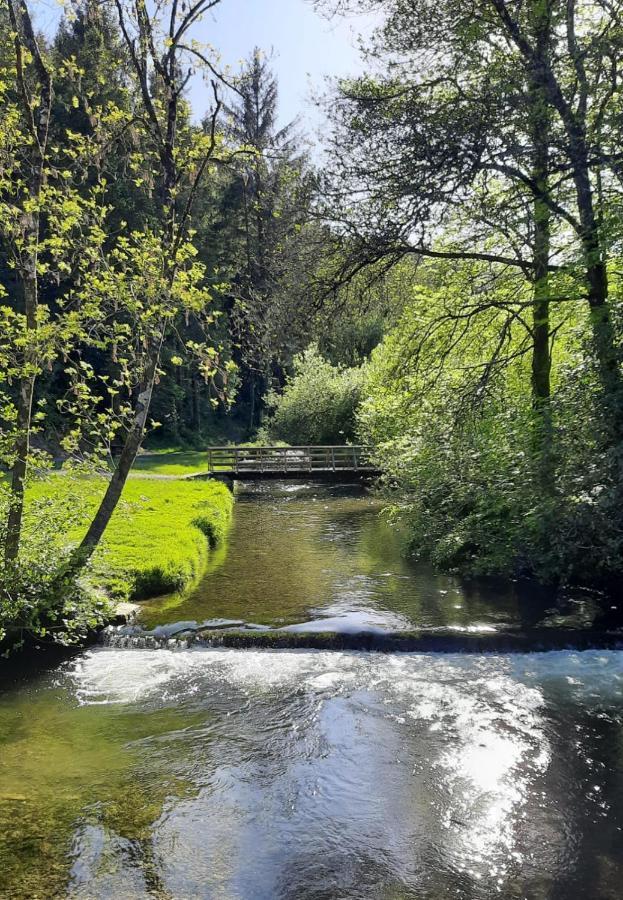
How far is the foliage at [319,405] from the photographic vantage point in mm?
30062

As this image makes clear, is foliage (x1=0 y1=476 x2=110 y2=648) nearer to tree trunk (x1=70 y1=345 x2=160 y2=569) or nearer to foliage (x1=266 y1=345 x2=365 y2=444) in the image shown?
tree trunk (x1=70 y1=345 x2=160 y2=569)

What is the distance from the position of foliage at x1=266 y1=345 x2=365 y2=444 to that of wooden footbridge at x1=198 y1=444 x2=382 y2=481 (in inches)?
89.3

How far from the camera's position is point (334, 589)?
37.6ft

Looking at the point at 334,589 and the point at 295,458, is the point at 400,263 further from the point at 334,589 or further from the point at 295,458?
the point at 295,458

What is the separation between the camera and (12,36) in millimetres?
8375

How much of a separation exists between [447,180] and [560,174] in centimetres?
240

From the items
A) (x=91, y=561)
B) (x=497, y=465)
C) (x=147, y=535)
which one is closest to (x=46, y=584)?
(x=91, y=561)

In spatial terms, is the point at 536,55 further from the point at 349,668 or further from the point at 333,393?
the point at 333,393

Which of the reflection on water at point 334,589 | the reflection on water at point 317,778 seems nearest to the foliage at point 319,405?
the reflection on water at point 334,589

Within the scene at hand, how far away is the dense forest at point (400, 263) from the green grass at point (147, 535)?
0.30 m

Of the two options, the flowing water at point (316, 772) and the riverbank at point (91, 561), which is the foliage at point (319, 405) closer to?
the riverbank at point (91, 561)

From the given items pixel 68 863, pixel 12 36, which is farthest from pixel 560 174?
pixel 68 863

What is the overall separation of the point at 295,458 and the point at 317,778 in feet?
70.2

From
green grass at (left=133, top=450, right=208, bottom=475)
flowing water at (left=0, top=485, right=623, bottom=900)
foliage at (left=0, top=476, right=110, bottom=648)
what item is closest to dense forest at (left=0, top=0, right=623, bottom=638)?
foliage at (left=0, top=476, right=110, bottom=648)
